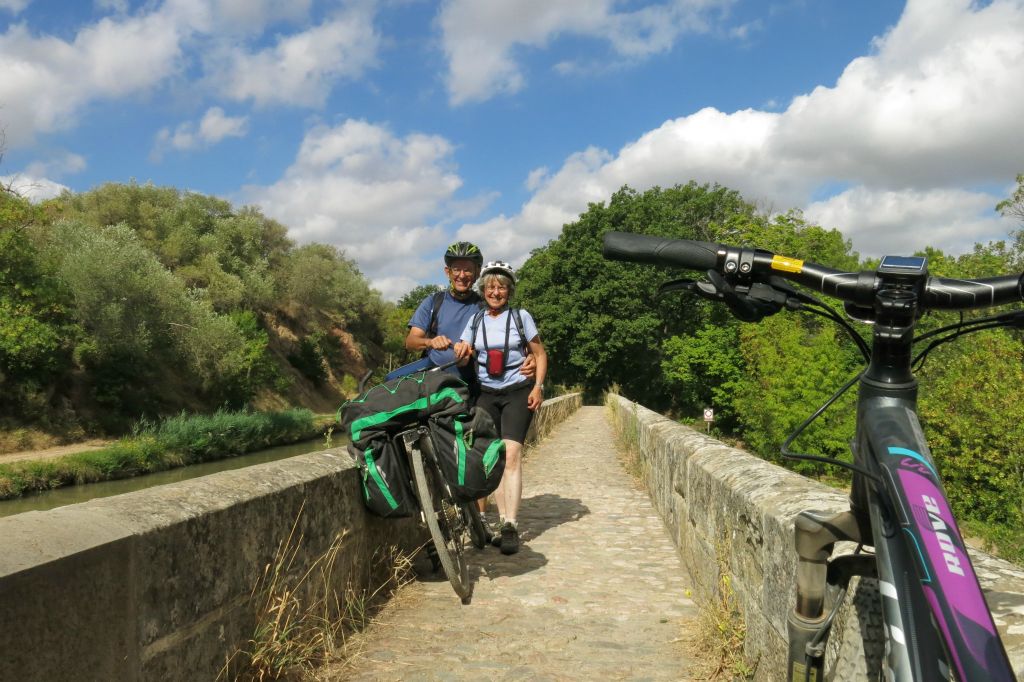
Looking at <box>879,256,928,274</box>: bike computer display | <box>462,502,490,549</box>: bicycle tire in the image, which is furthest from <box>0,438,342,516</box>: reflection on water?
<box>879,256,928,274</box>: bike computer display

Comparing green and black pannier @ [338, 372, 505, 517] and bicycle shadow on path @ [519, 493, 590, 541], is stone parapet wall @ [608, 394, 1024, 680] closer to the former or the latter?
green and black pannier @ [338, 372, 505, 517]

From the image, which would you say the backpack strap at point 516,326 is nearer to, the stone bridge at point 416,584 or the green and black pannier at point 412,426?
the green and black pannier at point 412,426

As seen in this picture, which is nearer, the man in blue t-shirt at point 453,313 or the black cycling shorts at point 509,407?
the man in blue t-shirt at point 453,313

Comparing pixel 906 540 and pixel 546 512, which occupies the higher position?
pixel 906 540

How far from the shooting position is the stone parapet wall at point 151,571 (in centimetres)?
171

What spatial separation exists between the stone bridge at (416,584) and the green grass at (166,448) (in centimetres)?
2258

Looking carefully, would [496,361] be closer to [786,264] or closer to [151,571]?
[151,571]

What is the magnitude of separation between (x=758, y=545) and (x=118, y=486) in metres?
27.0

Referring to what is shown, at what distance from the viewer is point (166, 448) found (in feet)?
98.7

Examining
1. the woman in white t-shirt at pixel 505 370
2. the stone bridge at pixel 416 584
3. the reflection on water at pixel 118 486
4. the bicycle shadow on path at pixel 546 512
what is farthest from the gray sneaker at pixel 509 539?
the reflection on water at pixel 118 486

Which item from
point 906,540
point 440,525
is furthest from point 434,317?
point 906,540

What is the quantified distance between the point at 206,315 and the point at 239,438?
24.9ft

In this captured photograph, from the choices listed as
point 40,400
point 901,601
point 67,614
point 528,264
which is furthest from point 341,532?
point 528,264

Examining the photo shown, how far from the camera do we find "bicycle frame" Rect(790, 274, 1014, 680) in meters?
1.08
